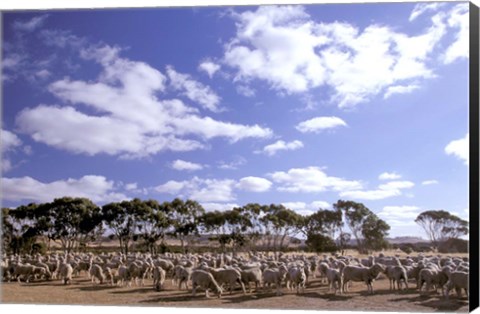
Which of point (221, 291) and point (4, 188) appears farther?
point (4, 188)

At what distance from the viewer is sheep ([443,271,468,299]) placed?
13.1 meters

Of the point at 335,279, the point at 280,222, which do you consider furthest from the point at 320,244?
the point at 335,279

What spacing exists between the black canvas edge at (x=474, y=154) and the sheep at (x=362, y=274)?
10.1 ft

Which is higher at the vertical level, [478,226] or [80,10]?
[80,10]

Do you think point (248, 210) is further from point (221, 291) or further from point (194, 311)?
point (194, 311)

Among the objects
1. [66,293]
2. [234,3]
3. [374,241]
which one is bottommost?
[66,293]

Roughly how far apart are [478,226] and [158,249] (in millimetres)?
22495

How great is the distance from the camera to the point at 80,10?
15.6 metres

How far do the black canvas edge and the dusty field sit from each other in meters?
0.79

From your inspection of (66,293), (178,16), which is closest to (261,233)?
(66,293)

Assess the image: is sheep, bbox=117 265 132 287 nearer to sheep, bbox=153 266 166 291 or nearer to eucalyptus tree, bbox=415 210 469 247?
sheep, bbox=153 266 166 291

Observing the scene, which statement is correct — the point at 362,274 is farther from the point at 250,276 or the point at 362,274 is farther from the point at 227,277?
the point at 227,277

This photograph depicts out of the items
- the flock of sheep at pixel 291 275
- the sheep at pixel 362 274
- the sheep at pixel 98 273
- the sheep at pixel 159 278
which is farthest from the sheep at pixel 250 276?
the sheep at pixel 98 273

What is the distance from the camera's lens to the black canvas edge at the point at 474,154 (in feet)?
41.2
